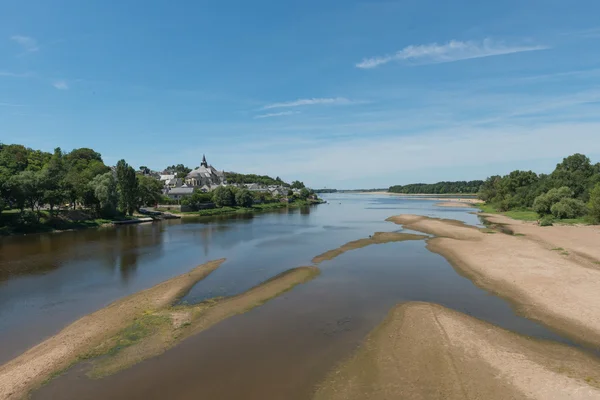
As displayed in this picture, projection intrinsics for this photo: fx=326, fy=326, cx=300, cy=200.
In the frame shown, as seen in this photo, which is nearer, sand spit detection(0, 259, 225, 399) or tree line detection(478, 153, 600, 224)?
sand spit detection(0, 259, 225, 399)

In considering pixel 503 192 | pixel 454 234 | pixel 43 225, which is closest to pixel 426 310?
pixel 454 234

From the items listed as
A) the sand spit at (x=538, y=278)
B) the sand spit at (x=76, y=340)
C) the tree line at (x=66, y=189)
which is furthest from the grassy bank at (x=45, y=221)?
the sand spit at (x=538, y=278)

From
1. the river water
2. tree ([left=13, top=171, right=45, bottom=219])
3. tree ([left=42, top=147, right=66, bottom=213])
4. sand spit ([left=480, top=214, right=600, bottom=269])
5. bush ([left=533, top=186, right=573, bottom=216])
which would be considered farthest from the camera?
bush ([left=533, top=186, right=573, bottom=216])

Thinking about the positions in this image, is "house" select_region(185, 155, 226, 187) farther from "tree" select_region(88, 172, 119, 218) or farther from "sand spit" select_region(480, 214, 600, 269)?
"sand spit" select_region(480, 214, 600, 269)

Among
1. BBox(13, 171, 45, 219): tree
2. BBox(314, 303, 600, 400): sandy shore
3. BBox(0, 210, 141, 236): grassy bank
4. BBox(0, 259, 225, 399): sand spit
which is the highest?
BBox(13, 171, 45, 219): tree

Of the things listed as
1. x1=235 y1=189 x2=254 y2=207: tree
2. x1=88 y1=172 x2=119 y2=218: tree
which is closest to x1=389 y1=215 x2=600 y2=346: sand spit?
x1=88 y1=172 x2=119 y2=218: tree

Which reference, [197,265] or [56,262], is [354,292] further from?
[56,262]
